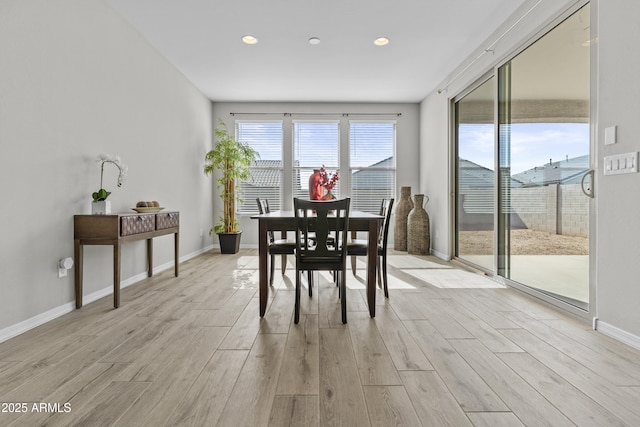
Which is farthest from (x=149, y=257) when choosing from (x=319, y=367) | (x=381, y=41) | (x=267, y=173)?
(x=381, y=41)

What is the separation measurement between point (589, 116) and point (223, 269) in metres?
3.87

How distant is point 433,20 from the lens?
11.6ft

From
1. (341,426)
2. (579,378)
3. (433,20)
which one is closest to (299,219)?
(341,426)

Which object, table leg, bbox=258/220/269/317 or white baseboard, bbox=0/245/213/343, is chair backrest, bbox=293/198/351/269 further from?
white baseboard, bbox=0/245/213/343

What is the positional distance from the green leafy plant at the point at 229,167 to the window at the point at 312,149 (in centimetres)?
86

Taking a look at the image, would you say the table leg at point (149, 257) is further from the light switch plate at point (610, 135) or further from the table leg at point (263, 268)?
the light switch plate at point (610, 135)

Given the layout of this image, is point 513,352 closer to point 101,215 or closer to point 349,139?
point 101,215

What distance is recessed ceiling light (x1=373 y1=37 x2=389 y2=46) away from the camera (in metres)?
3.91

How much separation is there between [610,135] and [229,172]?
4807mm

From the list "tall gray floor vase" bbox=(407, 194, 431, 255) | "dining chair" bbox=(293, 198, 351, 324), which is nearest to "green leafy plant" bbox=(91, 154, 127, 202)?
"dining chair" bbox=(293, 198, 351, 324)

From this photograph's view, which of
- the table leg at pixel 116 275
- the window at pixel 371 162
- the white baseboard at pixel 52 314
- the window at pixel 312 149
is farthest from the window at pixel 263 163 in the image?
the table leg at pixel 116 275

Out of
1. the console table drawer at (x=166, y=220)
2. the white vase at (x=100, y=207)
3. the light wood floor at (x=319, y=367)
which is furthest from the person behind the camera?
the console table drawer at (x=166, y=220)

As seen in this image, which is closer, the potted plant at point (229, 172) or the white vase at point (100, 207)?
the white vase at point (100, 207)

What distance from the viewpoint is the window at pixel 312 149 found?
6.45 m
